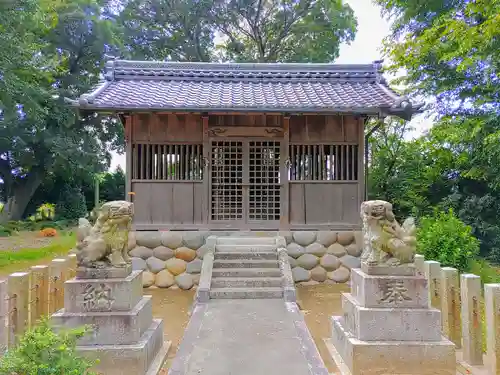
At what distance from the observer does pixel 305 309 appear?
7.23 metres

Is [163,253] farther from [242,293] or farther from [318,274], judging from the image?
[318,274]

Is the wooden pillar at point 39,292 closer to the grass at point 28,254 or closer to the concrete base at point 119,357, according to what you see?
the concrete base at point 119,357

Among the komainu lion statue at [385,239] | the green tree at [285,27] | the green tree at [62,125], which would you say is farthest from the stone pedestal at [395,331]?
the green tree at [285,27]

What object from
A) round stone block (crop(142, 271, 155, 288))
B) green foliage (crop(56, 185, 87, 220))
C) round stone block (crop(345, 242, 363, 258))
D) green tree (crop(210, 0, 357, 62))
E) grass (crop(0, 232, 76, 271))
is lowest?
round stone block (crop(142, 271, 155, 288))

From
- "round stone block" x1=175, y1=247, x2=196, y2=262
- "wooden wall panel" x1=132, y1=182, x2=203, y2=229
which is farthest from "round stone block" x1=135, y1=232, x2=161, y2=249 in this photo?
"round stone block" x1=175, y1=247, x2=196, y2=262

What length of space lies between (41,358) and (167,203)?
654 cm

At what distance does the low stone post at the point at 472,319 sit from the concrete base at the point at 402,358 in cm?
44

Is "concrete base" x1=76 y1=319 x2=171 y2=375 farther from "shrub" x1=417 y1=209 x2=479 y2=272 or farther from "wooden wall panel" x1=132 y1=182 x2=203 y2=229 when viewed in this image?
"shrub" x1=417 y1=209 x2=479 y2=272

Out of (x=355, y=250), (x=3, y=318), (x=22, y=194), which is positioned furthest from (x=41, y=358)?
(x=22, y=194)

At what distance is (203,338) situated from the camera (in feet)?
16.3

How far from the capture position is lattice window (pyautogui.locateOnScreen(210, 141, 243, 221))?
9.30m

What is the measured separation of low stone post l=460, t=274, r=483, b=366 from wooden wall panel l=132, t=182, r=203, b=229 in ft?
20.3

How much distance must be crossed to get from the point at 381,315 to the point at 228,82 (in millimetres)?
8761

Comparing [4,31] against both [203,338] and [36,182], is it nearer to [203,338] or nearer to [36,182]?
[203,338]
